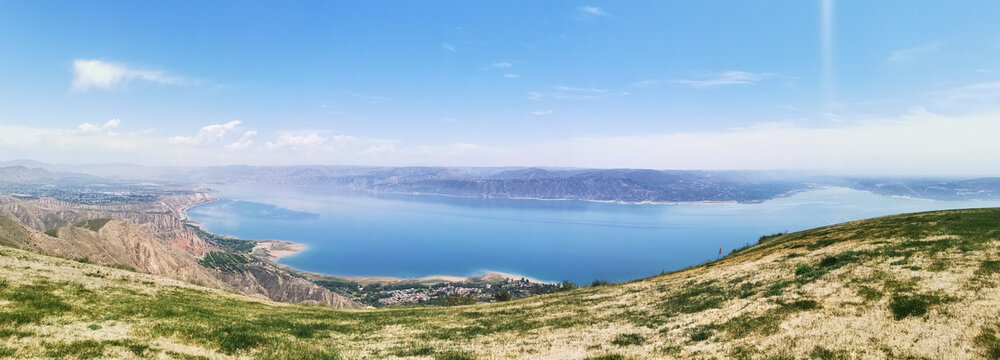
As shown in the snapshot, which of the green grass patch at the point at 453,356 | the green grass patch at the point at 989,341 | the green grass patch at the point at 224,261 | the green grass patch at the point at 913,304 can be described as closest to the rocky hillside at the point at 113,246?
the green grass patch at the point at 224,261

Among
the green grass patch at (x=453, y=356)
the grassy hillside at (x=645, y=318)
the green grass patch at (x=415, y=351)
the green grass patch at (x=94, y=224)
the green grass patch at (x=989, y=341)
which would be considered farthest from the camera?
the green grass patch at (x=94, y=224)

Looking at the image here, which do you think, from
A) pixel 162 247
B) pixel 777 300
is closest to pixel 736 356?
pixel 777 300

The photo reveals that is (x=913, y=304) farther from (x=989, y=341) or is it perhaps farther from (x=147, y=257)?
(x=147, y=257)

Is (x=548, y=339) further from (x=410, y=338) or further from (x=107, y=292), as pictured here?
(x=107, y=292)

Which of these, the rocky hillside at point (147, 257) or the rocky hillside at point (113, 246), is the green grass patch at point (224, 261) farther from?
the rocky hillside at point (113, 246)

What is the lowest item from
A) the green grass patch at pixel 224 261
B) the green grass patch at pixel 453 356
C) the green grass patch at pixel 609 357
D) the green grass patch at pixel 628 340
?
the green grass patch at pixel 224 261

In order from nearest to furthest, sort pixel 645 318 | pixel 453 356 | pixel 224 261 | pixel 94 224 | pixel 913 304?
pixel 913 304, pixel 453 356, pixel 645 318, pixel 94 224, pixel 224 261

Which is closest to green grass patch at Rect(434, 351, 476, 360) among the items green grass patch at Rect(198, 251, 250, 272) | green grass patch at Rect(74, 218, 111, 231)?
green grass patch at Rect(74, 218, 111, 231)

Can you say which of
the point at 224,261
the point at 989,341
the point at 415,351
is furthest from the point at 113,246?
the point at 989,341
